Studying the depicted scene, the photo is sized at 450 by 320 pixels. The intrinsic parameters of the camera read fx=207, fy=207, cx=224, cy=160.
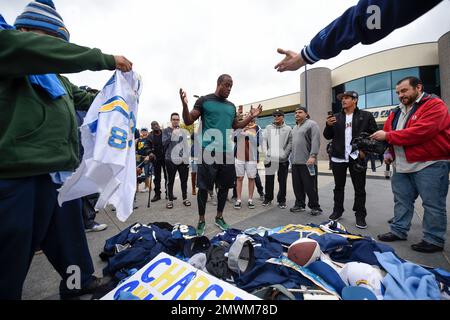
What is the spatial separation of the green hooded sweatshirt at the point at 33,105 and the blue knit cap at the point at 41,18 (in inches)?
15.3

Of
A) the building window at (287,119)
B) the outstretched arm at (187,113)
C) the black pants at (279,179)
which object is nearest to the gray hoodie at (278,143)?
the black pants at (279,179)

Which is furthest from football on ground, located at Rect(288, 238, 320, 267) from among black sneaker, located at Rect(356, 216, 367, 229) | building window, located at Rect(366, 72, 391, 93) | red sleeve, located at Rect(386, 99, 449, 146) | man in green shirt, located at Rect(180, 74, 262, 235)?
building window, located at Rect(366, 72, 391, 93)

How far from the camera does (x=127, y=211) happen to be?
1550 millimetres

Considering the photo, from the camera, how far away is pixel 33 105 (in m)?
1.19

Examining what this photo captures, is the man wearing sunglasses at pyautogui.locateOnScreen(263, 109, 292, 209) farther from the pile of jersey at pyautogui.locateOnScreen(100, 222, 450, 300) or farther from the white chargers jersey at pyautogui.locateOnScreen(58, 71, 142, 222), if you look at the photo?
the white chargers jersey at pyautogui.locateOnScreen(58, 71, 142, 222)

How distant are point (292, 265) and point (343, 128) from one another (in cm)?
253

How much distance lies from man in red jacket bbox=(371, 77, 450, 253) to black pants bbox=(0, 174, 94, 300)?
10.5ft

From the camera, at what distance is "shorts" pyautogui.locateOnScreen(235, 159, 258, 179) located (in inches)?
179

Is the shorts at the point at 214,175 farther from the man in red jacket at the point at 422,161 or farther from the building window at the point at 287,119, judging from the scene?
the building window at the point at 287,119

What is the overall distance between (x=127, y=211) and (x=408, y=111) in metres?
3.32

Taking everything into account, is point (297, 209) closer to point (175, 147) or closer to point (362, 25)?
point (175, 147)

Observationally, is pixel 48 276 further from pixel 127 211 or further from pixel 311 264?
pixel 311 264

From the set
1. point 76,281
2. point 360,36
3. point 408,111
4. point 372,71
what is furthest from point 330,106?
point 76,281
